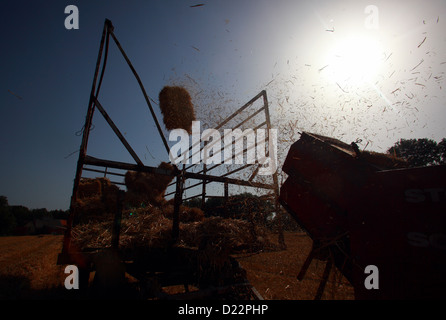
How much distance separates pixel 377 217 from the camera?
2.00 m

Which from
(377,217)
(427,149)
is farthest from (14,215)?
(427,149)

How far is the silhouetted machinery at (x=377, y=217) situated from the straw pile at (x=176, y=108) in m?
3.53

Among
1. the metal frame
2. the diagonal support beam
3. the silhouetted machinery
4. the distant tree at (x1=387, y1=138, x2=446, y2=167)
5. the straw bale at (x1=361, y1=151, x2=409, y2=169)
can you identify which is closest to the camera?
the silhouetted machinery

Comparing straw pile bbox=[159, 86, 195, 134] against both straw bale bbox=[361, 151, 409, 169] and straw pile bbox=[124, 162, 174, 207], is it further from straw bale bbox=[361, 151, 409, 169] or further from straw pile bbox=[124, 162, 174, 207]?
straw bale bbox=[361, 151, 409, 169]

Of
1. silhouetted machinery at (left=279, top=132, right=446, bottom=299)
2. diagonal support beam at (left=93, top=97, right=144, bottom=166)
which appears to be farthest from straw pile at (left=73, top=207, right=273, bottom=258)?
diagonal support beam at (left=93, top=97, right=144, bottom=166)

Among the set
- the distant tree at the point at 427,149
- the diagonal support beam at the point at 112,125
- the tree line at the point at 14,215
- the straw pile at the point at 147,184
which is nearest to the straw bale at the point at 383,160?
the diagonal support beam at the point at 112,125

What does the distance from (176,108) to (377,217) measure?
15.9 ft

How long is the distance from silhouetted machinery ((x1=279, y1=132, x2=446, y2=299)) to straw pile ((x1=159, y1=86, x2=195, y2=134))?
3.53 meters

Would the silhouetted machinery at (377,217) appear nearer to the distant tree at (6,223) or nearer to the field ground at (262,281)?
the field ground at (262,281)

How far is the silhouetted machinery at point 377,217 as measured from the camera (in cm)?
170

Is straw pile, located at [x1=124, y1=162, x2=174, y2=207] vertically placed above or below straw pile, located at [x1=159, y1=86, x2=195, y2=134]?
below

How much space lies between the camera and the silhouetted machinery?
1.70m
